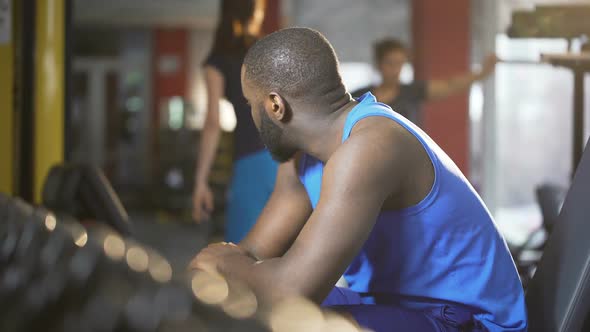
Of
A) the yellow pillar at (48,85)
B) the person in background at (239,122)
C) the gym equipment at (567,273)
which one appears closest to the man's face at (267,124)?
the gym equipment at (567,273)

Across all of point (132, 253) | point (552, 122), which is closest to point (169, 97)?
point (552, 122)

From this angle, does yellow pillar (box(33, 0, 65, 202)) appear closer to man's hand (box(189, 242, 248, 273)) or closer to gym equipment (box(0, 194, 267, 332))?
man's hand (box(189, 242, 248, 273))

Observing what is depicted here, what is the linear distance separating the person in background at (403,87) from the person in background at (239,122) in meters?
0.90

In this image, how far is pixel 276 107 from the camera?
1248 mm

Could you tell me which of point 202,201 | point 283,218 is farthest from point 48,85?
point 283,218

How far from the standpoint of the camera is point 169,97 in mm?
12289

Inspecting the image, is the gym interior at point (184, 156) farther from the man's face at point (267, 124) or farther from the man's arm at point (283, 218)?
the man's arm at point (283, 218)

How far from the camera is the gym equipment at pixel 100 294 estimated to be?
22 centimetres

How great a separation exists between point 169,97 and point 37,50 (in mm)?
10074

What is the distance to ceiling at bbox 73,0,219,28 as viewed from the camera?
34.5ft

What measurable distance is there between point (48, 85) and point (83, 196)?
1.08 m

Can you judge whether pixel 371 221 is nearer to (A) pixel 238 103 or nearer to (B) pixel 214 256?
(B) pixel 214 256

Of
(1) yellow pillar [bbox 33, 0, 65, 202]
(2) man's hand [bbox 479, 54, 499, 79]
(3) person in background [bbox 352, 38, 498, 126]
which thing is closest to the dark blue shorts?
(1) yellow pillar [bbox 33, 0, 65, 202]

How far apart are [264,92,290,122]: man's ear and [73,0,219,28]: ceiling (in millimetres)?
9345
